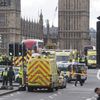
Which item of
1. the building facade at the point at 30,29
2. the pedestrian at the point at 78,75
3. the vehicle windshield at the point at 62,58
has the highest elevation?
the building facade at the point at 30,29

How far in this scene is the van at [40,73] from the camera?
1463 inches

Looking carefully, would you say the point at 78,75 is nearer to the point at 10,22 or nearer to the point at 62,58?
the point at 62,58

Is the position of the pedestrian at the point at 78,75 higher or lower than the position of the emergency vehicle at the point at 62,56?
lower

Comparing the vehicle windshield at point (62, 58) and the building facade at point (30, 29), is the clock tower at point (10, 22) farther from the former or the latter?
the vehicle windshield at point (62, 58)

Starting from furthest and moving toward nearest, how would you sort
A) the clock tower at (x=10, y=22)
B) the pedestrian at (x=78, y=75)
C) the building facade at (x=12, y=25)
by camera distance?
the clock tower at (x=10, y=22), the building facade at (x=12, y=25), the pedestrian at (x=78, y=75)

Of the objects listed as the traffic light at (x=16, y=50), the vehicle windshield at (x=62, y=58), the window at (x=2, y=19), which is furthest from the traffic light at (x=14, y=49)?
the window at (x=2, y=19)

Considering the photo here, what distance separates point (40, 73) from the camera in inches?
1474

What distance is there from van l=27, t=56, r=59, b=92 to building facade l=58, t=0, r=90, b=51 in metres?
132

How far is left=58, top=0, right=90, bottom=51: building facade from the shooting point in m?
172

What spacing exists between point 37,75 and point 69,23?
452 ft

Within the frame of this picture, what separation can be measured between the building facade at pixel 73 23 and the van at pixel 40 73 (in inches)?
5193

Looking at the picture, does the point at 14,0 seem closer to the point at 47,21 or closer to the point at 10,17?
the point at 10,17

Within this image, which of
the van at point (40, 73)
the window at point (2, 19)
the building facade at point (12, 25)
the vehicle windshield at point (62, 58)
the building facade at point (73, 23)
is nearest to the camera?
the van at point (40, 73)

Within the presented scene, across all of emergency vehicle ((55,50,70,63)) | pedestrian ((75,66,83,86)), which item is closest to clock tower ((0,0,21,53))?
emergency vehicle ((55,50,70,63))
